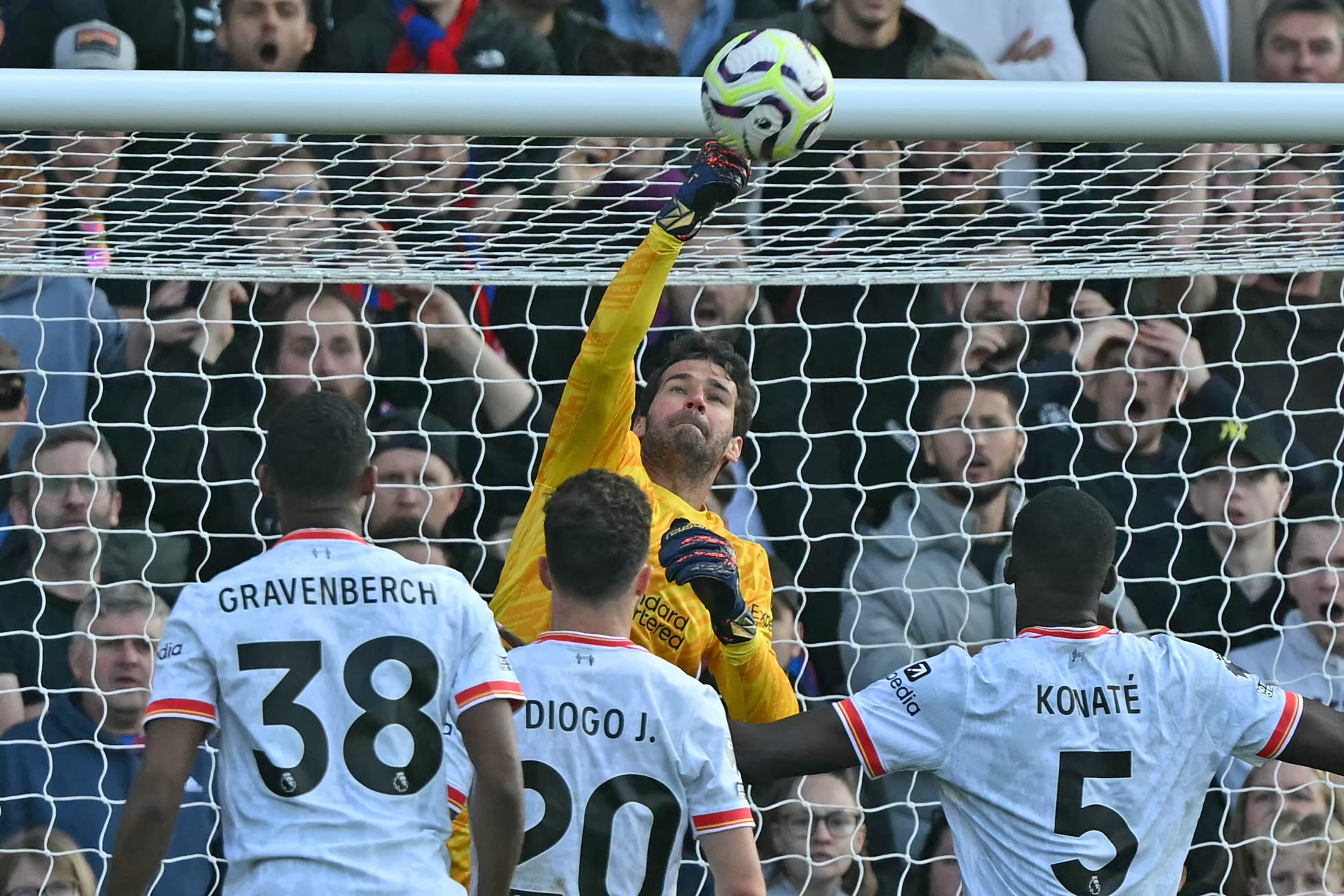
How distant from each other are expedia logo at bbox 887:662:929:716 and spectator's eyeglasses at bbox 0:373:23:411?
2.93m

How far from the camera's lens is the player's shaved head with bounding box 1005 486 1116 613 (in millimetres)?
2986

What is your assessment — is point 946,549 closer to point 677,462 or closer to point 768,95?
point 677,462

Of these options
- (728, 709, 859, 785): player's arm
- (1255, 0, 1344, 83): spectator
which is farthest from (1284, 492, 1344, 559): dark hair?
(728, 709, 859, 785): player's arm

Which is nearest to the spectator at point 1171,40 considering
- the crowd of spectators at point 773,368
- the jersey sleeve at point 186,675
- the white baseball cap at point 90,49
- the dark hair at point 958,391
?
the crowd of spectators at point 773,368

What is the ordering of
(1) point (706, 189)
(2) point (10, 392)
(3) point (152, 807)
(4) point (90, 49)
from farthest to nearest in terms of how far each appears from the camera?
(4) point (90, 49)
(2) point (10, 392)
(1) point (706, 189)
(3) point (152, 807)

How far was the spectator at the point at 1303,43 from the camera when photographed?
5.49 metres

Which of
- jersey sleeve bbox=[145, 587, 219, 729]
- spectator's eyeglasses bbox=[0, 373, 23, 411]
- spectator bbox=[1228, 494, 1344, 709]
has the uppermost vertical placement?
jersey sleeve bbox=[145, 587, 219, 729]

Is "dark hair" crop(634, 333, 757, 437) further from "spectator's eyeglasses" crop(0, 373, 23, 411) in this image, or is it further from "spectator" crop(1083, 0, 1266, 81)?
"spectator" crop(1083, 0, 1266, 81)

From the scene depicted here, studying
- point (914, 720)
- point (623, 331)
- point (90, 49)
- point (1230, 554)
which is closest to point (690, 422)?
point (623, 331)

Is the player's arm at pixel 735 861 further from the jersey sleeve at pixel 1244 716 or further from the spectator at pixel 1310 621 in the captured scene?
the spectator at pixel 1310 621

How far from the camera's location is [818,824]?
14.7 ft

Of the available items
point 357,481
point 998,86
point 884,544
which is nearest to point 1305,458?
point 884,544

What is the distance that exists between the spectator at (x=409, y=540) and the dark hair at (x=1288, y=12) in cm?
329

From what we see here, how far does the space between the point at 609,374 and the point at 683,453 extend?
1.38 ft
